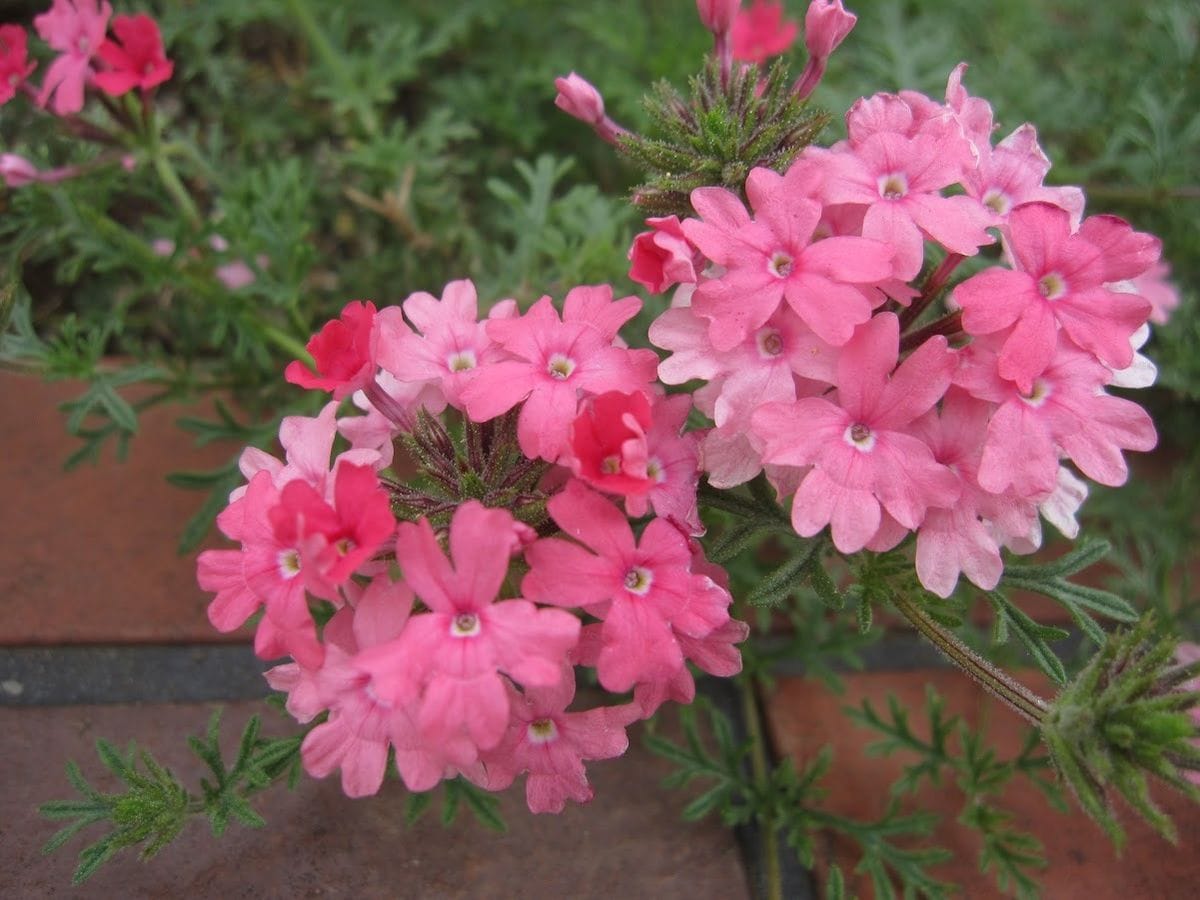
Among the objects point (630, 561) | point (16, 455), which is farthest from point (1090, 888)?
point (16, 455)

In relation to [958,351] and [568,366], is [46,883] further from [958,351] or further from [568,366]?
[958,351]

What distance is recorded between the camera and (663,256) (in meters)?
0.99

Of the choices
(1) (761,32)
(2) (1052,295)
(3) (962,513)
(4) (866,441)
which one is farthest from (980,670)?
(1) (761,32)

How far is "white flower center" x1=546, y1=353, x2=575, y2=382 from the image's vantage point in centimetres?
102

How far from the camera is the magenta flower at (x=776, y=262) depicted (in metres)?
0.94

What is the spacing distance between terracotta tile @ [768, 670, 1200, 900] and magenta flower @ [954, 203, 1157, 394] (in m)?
0.74

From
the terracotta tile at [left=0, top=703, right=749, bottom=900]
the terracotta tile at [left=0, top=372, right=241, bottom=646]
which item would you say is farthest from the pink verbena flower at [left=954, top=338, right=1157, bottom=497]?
the terracotta tile at [left=0, top=372, right=241, bottom=646]

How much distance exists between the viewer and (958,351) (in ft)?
3.23

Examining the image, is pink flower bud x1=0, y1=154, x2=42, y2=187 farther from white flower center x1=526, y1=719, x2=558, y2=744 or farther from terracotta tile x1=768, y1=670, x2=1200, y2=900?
terracotta tile x1=768, y1=670, x2=1200, y2=900

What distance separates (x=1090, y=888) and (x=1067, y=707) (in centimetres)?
56

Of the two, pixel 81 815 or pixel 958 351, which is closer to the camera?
pixel 958 351

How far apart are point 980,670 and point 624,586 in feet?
1.31

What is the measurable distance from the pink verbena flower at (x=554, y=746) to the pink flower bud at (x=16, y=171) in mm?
1111

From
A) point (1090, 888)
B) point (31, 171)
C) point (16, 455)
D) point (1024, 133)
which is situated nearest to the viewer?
point (1024, 133)
